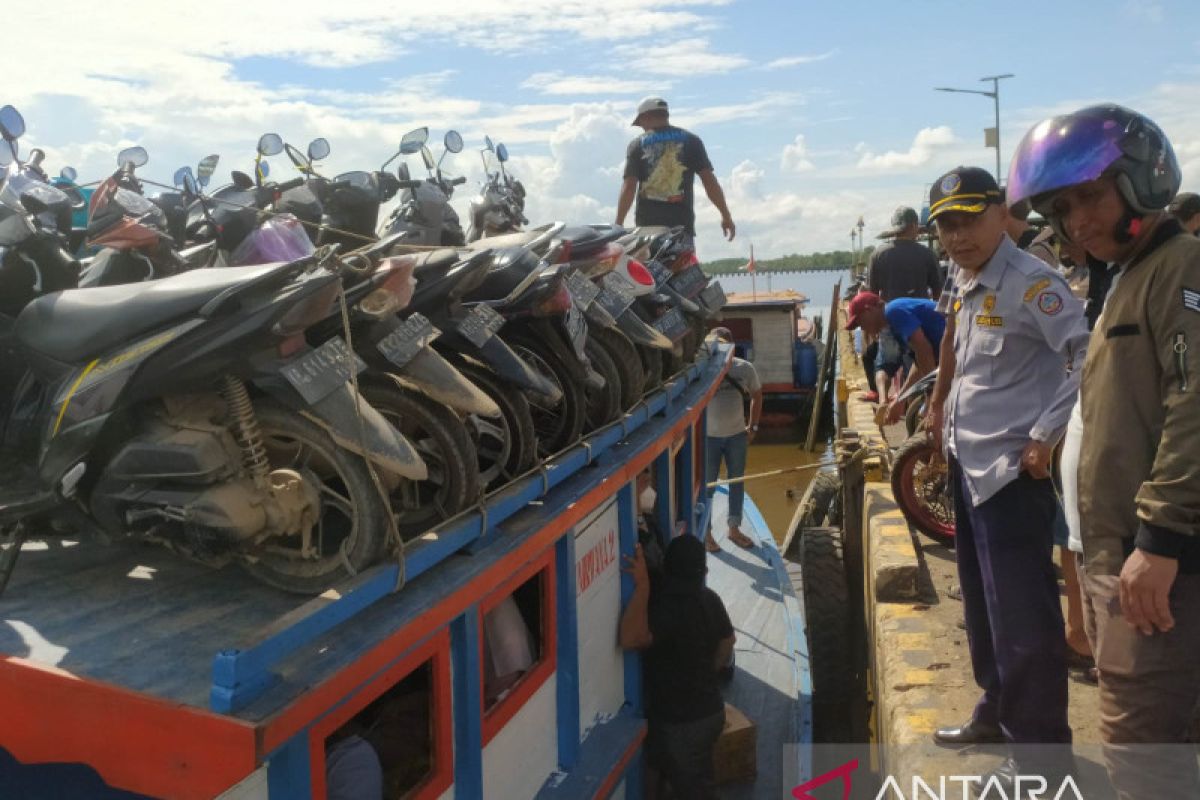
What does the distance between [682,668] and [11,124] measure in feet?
10.7

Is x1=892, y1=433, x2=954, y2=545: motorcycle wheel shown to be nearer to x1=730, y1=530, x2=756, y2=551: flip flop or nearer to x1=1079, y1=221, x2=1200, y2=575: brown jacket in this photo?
x1=730, y1=530, x2=756, y2=551: flip flop

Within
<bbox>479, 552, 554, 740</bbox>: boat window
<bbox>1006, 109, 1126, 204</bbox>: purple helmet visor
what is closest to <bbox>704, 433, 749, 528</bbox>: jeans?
<bbox>479, 552, 554, 740</bbox>: boat window

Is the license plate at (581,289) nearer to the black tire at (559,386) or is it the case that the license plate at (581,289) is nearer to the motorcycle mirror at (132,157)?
the black tire at (559,386)

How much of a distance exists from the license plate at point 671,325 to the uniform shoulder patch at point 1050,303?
2398 millimetres

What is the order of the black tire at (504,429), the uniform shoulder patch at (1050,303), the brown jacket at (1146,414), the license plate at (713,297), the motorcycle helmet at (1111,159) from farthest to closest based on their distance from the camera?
the license plate at (713,297) < the black tire at (504,429) < the uniform shoulder patch at (1050,303) < the motorcycle helmet at (1111,159) < the brown jacket at (1146,414)

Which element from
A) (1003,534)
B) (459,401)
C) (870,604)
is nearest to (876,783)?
(870,604)

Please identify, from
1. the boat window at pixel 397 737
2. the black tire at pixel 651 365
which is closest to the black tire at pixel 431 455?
the boat window at pixel 397 737

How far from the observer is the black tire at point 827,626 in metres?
6.61

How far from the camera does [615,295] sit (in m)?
4.30

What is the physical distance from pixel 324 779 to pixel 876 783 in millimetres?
3887

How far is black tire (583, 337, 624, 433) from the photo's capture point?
402 cm

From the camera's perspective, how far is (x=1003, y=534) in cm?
274

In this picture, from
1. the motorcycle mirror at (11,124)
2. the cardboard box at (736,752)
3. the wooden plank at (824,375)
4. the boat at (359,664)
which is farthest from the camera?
the wooden plank at (824,375)

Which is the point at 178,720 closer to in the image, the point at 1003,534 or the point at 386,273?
the point at 386,273
